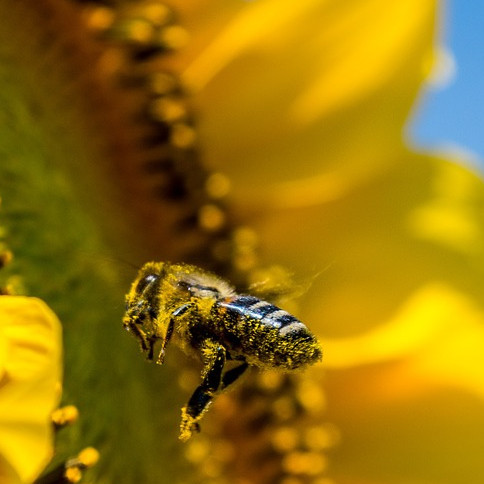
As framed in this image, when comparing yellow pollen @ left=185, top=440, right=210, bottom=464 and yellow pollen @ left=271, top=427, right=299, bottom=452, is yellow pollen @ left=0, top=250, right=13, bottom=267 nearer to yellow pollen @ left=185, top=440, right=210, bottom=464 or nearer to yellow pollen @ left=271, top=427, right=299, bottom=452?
yellow pollen @ left=185, top=440, right=210, bottom=464

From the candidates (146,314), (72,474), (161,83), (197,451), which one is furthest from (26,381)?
(161,83)

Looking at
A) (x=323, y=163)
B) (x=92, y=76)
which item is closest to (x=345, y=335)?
(x=323, y=163)

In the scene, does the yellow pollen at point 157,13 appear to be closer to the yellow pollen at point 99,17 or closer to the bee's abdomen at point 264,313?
the yellow pollen at point 99,17

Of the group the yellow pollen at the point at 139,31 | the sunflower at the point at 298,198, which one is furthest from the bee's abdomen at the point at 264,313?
the yellow pollen at the point at 139,31

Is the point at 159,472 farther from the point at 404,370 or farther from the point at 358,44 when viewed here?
the point at 358,44

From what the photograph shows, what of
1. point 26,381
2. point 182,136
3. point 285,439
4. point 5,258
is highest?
point 182,136

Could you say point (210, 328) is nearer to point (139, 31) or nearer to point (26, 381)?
point (26, 381)

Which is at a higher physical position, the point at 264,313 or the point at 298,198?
the point at 298,198
